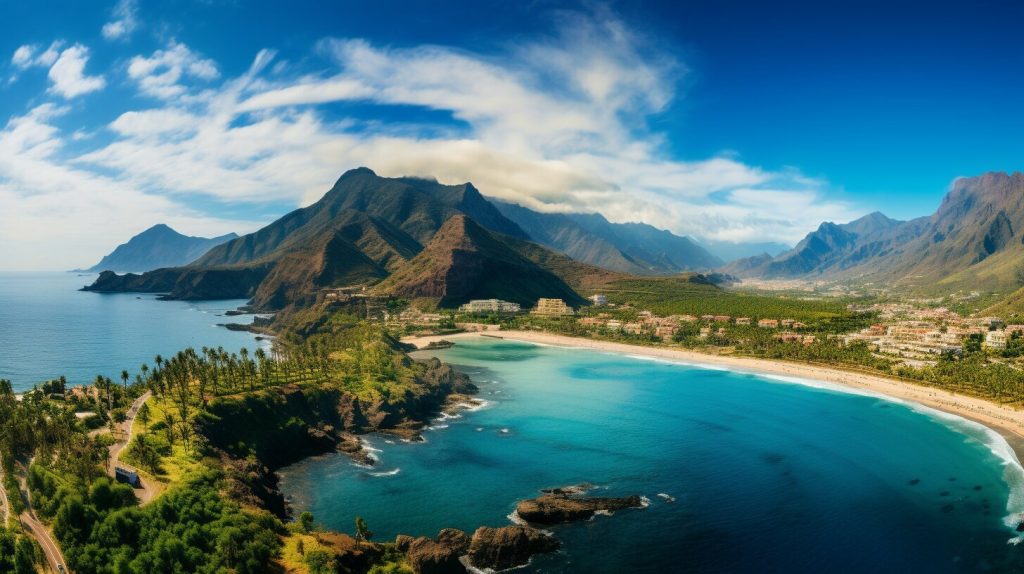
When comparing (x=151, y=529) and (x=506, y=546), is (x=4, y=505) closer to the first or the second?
(x=151, y=529)

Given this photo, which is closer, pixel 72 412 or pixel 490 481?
pixel 490 481

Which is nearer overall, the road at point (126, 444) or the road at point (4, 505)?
the road at point (4, 505)

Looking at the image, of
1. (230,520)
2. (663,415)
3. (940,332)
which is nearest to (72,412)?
(230,520)

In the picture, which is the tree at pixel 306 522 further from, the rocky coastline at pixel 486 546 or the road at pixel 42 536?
the road at pixel 42 536

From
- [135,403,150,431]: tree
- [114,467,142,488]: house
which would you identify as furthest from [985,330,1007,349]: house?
[135,403,150,431]: tree

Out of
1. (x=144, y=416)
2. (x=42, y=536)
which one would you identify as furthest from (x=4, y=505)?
(x=144, y=416)

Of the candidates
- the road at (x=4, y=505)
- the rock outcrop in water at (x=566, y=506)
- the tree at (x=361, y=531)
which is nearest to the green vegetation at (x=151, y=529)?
the road at (x=4, y=505)

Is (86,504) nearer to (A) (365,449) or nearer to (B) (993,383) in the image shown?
(A) (365,449)

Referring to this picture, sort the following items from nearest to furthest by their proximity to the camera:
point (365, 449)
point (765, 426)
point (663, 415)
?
point (365, 449)
point (765, 426)
point (663, 415)
